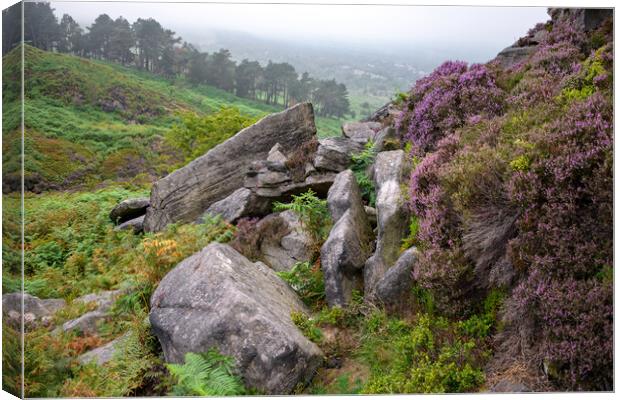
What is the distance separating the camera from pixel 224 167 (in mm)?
15297

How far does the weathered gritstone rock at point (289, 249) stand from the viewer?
11.0 meters

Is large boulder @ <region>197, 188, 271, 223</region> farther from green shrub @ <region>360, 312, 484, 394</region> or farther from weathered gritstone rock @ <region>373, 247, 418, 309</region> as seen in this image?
green shrub @ <region>360, 312, 484, 394</region>

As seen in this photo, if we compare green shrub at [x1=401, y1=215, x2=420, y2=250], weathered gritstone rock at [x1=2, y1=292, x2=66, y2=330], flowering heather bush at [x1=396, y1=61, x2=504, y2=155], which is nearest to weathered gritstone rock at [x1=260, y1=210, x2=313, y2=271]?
green shrub at [x1=401, y1=215, x2=420, y2=250]

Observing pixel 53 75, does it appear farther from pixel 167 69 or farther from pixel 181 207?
pixel 181 207

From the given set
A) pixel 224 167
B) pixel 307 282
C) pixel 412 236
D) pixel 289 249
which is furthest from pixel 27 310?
pixel 224 167

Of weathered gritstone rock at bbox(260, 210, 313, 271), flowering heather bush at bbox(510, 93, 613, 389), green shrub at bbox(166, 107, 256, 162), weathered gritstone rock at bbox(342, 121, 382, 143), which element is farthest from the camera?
green shrub at bbox(166, 107, 256, 162)

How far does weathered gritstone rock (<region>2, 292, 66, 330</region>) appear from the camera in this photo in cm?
725

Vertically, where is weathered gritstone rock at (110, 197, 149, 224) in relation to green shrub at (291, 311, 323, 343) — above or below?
below

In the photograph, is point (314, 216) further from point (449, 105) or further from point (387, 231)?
point (449, 105)

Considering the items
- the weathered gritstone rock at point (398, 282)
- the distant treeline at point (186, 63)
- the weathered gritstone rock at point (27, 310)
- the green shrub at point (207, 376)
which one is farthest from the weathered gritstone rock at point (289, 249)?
the distant treeline at point (186, 63)

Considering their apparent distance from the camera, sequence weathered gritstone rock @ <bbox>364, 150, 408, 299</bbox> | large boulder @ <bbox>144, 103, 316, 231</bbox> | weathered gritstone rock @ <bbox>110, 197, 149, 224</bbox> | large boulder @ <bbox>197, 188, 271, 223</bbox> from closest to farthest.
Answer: weathered gritstone rock @ <bbox>364, 150, 408, 299</bbox>
large boulder @ <bbox>197, 188, 271, 223</bbox>
large boulder @ <bbox>144, 103, 316, 231</bbox>
weathered gritstone rock @ <bbox>110, 197, 149, 224</bbox>

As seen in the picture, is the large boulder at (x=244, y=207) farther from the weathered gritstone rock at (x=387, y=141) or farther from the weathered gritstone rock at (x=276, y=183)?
the weathered gritstone rock at (x=387, y=141)

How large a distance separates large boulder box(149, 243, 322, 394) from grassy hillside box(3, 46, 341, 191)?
19710 mm

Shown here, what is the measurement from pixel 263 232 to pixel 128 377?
4664 mm
